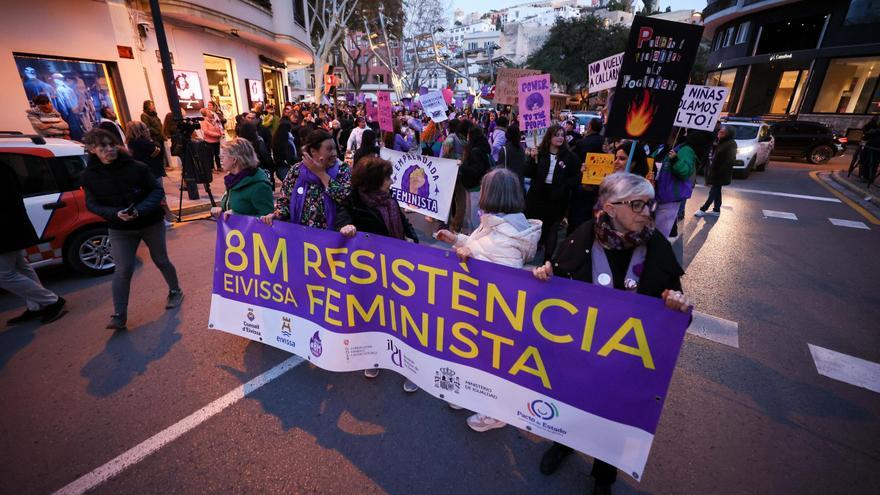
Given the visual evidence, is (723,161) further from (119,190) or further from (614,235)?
(119,190)

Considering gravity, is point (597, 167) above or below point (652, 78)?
below

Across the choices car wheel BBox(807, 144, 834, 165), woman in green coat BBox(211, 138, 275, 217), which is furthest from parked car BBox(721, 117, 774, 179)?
woman in green coat BBox(211, 138, 275, 217)

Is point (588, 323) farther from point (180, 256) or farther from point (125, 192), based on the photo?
point (180, 256)

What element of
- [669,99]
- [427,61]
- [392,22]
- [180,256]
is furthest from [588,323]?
[427,61]

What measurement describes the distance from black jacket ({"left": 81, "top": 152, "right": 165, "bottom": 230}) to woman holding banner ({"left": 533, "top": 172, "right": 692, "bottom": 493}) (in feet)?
13.0

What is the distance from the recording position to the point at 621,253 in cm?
217

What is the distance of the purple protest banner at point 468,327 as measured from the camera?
2.00 m

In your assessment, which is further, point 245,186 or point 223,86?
point 223,86

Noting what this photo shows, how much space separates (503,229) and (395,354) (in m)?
1.21

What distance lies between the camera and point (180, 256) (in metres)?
5.82

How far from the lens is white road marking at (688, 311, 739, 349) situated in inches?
154

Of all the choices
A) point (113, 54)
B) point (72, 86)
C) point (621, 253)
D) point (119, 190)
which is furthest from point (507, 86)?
point (72, 86)

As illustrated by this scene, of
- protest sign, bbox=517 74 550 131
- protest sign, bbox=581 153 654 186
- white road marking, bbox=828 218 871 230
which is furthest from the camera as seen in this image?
white road marking, bbox=828 218 871 230

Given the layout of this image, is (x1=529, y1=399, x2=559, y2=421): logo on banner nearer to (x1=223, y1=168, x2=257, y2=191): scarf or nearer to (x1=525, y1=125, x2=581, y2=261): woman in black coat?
(x1=525, y1=125, x2=581, y2=261): woman in black coat
